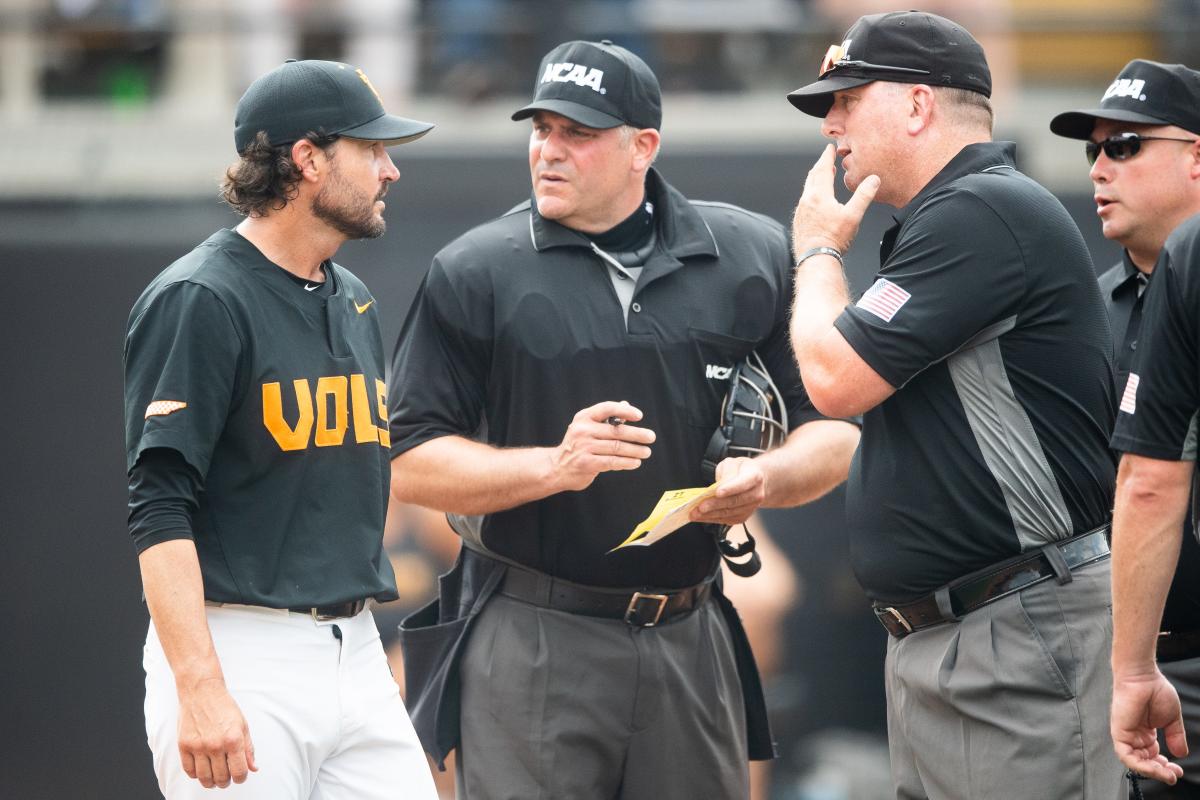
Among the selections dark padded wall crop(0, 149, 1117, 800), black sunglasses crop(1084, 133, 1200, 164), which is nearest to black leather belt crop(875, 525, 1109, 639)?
black sunglasses crop(1084, 133, 1200, 164)

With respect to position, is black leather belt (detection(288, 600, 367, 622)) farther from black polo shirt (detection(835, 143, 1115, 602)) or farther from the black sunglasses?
the black sunglasses

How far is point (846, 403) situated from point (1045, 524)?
46 cm

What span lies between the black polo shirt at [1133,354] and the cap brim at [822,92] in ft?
2.31

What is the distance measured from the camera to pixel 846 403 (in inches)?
124

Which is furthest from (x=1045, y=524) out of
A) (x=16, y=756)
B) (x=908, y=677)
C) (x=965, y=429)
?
(x=16, y=756)

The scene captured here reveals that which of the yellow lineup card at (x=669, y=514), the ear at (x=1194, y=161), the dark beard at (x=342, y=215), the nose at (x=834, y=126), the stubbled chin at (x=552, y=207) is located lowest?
the yellow lineup card at (x=669, y=514)

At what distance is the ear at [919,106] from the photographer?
330cm

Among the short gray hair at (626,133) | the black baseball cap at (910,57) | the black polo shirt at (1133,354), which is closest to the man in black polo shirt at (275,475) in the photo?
the short gray hair at (626,133)

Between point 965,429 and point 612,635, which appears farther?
point 612,635

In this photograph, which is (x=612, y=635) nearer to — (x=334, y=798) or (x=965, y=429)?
(x=334, y=798)

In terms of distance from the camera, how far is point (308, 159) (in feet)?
10.9

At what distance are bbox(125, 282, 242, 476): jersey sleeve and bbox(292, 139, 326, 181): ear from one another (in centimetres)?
39

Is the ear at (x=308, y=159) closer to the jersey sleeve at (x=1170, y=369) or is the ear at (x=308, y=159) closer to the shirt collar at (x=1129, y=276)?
the jersey sleeve at (x=1170, y=369)

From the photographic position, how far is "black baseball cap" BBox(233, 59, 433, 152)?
3.31 meters
